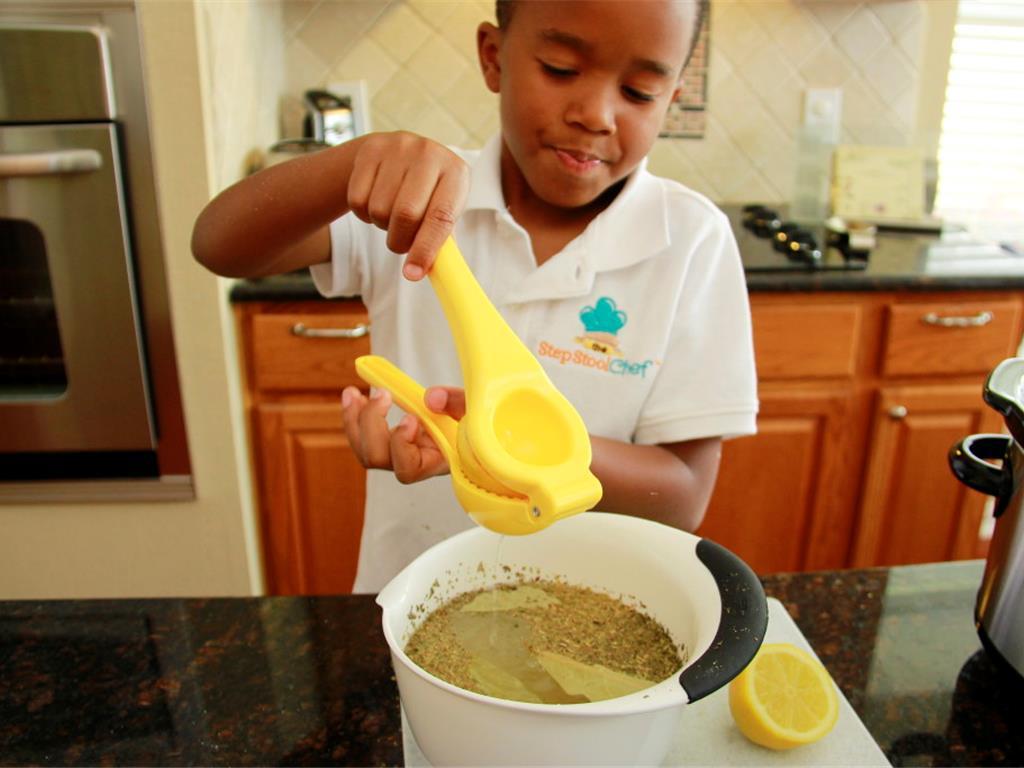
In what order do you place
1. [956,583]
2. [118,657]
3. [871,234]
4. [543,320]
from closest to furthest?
[118,657] → [956,583] → [543,320] → [871,234]

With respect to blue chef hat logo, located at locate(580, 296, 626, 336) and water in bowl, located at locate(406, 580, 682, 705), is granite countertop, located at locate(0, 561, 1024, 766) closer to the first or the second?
water in bowl, located at locate(406, 580, 682, 705)

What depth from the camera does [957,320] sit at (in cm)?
163

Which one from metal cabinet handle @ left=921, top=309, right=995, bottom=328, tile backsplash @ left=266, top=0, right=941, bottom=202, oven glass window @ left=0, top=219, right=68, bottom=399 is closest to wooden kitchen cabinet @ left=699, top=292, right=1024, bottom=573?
metal cabinet handle @ left=921, top=309, right=995, bottom=328

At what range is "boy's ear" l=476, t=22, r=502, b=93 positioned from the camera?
0.82 meters

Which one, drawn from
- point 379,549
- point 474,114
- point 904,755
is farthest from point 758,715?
point 474,114

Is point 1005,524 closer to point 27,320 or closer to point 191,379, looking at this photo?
point 191,379

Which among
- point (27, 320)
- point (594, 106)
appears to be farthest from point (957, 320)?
point (27, 320)

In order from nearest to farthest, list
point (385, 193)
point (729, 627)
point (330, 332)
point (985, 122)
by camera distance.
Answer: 1. point (729, 627)
2. point (385, 193)
3. point (330, 332)
4. point (985, 122)

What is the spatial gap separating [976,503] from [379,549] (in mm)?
1402

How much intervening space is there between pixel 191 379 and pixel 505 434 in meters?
1.14

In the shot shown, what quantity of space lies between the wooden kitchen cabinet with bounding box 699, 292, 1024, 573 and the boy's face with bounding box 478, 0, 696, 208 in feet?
2.80

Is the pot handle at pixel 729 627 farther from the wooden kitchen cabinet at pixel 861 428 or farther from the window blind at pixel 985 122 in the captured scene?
the window blind at pixel 985 122

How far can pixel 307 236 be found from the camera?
0.81 m

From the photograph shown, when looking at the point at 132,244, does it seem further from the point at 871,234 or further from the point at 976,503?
the point at 976,503
